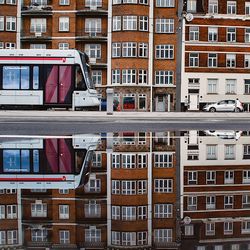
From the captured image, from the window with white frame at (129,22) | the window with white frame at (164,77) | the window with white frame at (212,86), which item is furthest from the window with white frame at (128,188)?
the window with white frame at (212,86)

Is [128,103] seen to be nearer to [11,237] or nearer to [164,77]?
[164,77]

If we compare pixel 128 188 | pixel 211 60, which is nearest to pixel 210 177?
pixel 128 188

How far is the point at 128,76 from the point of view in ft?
167

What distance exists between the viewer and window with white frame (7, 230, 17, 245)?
3.29 m

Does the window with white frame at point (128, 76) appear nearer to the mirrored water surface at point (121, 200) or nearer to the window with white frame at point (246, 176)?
the mirrored water surface at point (121, 200)

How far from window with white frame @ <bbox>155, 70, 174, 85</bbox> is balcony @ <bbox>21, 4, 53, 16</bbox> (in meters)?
12.3

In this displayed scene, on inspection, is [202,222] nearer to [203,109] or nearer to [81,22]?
[203,109]

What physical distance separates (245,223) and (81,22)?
50.0 m

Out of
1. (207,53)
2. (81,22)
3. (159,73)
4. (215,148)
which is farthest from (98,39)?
(215,148)

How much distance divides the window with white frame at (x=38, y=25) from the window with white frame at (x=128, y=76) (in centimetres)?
928

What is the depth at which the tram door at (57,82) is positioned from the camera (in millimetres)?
31312

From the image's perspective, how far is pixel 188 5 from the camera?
5375 cm

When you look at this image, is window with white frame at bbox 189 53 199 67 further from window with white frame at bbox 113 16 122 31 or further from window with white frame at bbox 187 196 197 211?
window with white frame at bbox 187 196 197 211

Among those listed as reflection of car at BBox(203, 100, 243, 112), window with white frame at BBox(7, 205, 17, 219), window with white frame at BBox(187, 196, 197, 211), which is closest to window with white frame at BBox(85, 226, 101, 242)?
window with white frame at BBox(7, 205, 17, 219)
